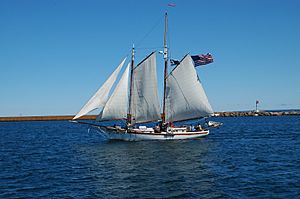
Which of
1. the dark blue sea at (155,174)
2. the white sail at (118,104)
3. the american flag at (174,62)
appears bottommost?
the dark blue sea at (155,174)

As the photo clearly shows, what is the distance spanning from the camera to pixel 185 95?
57719 millimetres

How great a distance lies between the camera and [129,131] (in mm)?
56250

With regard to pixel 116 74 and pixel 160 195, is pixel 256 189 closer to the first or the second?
pixel 160 195

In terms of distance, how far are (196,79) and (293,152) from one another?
66.1 feet

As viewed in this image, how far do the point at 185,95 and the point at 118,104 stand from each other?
11.1 m

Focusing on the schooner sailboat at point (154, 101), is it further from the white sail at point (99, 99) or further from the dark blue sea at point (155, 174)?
the dark blue sea at point (155, 174)

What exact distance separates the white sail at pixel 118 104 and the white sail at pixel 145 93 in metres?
2.50

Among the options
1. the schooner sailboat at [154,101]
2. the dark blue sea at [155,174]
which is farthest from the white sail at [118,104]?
the dark blue sea at [155,174]

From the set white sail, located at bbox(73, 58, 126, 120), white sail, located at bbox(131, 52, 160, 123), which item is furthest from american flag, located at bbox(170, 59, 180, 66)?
white sail, located at bbox(73, 58, 126, 120)

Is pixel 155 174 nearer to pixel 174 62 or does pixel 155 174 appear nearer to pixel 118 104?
pixel 118 104

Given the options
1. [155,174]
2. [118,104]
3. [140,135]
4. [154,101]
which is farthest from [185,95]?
[155,174]

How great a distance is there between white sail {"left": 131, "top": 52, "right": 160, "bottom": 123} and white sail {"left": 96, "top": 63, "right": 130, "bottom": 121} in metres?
2.50

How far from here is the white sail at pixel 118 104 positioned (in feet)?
175

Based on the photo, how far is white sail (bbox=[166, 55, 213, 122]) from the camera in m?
57.4
